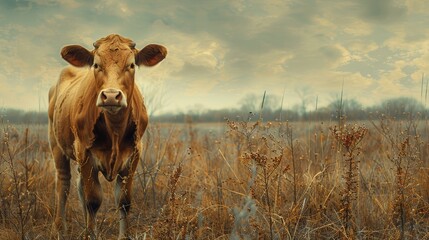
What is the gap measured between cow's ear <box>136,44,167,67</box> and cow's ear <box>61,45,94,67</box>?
1.55ft

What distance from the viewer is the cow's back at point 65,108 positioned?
4350mm

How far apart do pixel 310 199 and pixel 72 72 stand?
132 inches

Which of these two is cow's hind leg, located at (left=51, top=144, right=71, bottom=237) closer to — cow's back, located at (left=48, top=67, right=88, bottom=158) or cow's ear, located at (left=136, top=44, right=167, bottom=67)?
cow's back, located at (left=48, top=67, right=88, bottom=158)

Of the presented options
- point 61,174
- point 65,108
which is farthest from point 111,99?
point 61,174

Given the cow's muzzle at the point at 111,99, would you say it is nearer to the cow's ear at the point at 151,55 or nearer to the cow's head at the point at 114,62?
the cow's head at the point at 114,62

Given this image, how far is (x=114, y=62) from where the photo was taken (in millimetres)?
3604

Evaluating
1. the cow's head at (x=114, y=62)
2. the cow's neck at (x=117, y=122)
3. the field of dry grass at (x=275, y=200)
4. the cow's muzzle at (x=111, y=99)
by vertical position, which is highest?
the cow's head at (x=114, y=62)

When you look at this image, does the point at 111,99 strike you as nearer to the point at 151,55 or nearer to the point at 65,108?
the point at 151,55

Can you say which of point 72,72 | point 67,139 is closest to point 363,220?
point 67,139

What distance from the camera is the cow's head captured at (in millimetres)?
3232

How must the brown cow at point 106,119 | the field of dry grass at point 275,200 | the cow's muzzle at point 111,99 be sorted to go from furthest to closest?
the brown cow at point 106,119 < the cow's muzzle at point 111,99 < the field of dry grass at point 275,200

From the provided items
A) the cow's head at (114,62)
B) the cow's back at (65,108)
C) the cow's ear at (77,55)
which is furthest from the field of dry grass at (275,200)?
the cow's ear at (77,55)

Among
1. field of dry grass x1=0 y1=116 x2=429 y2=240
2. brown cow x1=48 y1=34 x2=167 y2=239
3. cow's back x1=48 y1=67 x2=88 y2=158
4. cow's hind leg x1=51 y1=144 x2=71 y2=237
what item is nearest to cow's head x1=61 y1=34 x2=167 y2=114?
brown cow x1=48 y1=34 x2=167 y2=239

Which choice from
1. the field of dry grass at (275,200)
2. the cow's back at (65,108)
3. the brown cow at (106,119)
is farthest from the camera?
the cow's back at (65,108)
